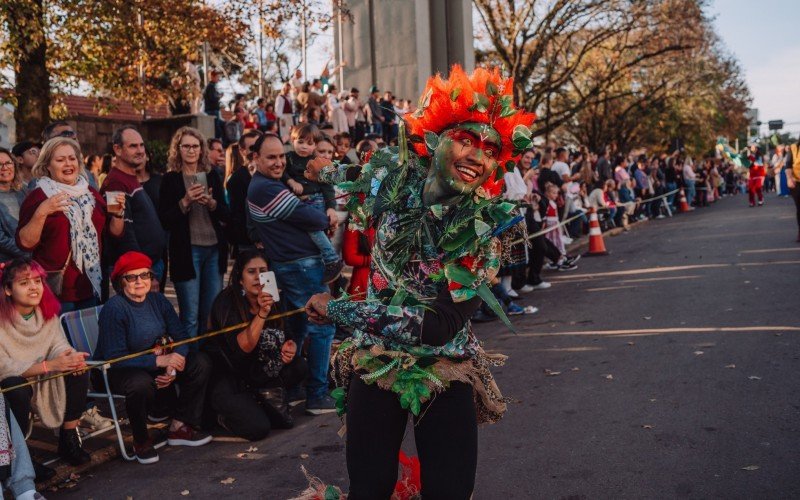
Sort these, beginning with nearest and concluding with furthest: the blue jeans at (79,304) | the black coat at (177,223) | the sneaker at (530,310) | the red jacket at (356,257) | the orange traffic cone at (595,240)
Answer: the blue jeans at (79,304)
the black coat at (177,223)
the red jacket at (356,257)
the sneaker at (530,310)
the orange traffic cone at (595,240)

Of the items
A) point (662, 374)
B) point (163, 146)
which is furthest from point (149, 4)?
point (662, 374)

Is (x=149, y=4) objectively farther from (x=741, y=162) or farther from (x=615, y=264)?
(x=741, y=162)

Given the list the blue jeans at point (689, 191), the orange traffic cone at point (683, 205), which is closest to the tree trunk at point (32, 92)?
the orange traffic cone at point (683, 205)

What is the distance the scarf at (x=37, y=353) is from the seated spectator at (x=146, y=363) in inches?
15.9

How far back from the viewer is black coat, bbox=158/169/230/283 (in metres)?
7.02

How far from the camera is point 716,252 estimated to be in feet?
47.2

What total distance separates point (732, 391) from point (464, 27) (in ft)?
52.6

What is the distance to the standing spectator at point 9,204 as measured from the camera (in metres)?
6.21

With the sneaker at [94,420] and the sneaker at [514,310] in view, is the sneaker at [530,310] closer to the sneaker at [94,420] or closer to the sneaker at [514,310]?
the sneaker at [514,310]

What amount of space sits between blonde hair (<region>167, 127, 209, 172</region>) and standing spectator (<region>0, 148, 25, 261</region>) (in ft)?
4.09

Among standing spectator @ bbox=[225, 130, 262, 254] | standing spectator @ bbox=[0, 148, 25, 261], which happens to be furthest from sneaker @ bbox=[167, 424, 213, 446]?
standing spectator @ bbox=[225, 130, 262, 254]

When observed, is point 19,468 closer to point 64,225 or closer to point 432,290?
point 64,225

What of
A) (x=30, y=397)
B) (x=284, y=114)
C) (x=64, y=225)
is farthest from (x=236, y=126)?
(x=30, y=397)

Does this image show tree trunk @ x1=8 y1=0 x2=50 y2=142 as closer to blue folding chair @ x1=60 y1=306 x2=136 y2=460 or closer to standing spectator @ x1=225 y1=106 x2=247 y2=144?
standing spectator @ x1=225 y1=106 x2=247 y2=144
